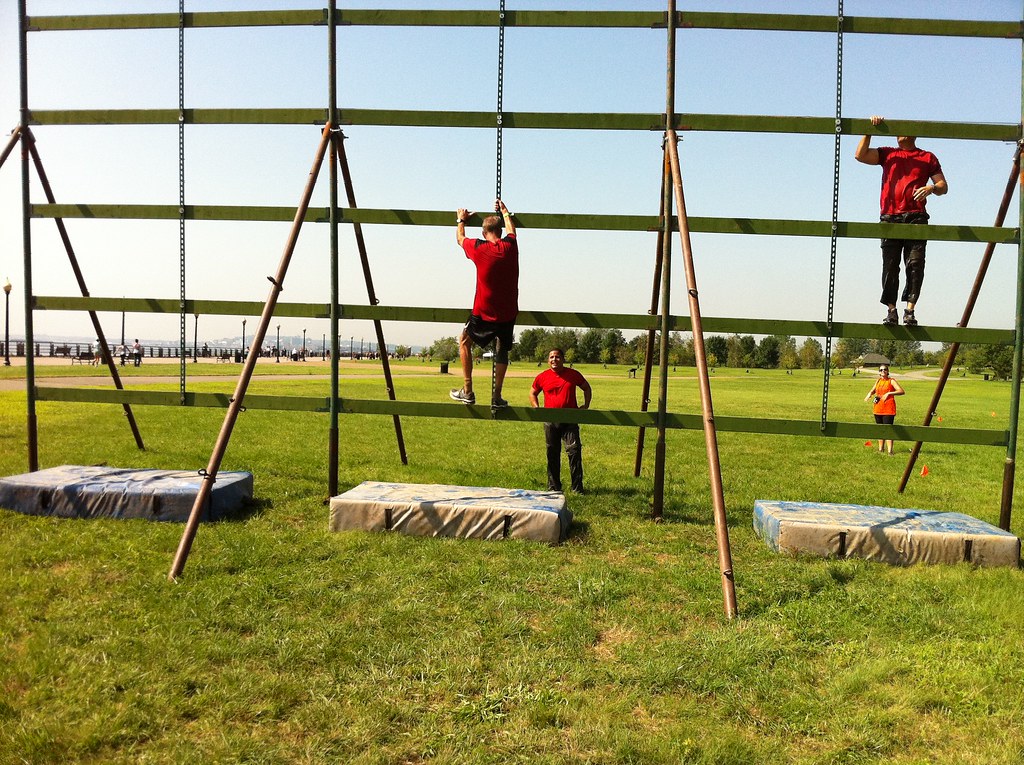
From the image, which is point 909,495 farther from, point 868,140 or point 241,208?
point 241,208

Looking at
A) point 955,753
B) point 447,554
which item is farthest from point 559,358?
point 955,753

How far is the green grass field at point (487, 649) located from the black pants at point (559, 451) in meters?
1.28

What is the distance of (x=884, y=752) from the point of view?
338 centimetres

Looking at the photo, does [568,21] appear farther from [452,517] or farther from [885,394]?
[885,394]

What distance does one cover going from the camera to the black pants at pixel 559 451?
9320 millimetres

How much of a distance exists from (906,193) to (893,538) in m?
3.68

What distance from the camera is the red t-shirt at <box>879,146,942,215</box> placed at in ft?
24.7

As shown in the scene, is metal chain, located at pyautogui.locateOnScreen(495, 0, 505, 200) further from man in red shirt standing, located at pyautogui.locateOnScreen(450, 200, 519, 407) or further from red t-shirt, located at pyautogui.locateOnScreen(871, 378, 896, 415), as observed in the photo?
red t-shirt, located at pyautogui.locateOnScreen(871, 378, 896, 415)

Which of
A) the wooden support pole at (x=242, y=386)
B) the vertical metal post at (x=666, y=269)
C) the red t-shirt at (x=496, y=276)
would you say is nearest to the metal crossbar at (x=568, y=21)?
the vertical metal post at (x=666, y=269)

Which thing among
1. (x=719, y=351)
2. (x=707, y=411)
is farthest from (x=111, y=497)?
(x=719, y=351)

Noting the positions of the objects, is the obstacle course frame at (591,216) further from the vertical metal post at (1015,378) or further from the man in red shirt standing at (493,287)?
the man in red shirt standing at (493,287)

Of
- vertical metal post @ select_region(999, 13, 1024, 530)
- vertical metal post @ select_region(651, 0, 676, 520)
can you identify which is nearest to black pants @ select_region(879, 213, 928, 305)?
vertical metal post @ select_region(999, 13, 1024, 530)

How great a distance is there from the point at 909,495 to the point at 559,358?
212 inches

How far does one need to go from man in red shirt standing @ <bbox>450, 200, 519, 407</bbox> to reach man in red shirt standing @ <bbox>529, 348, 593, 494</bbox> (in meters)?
1.87
